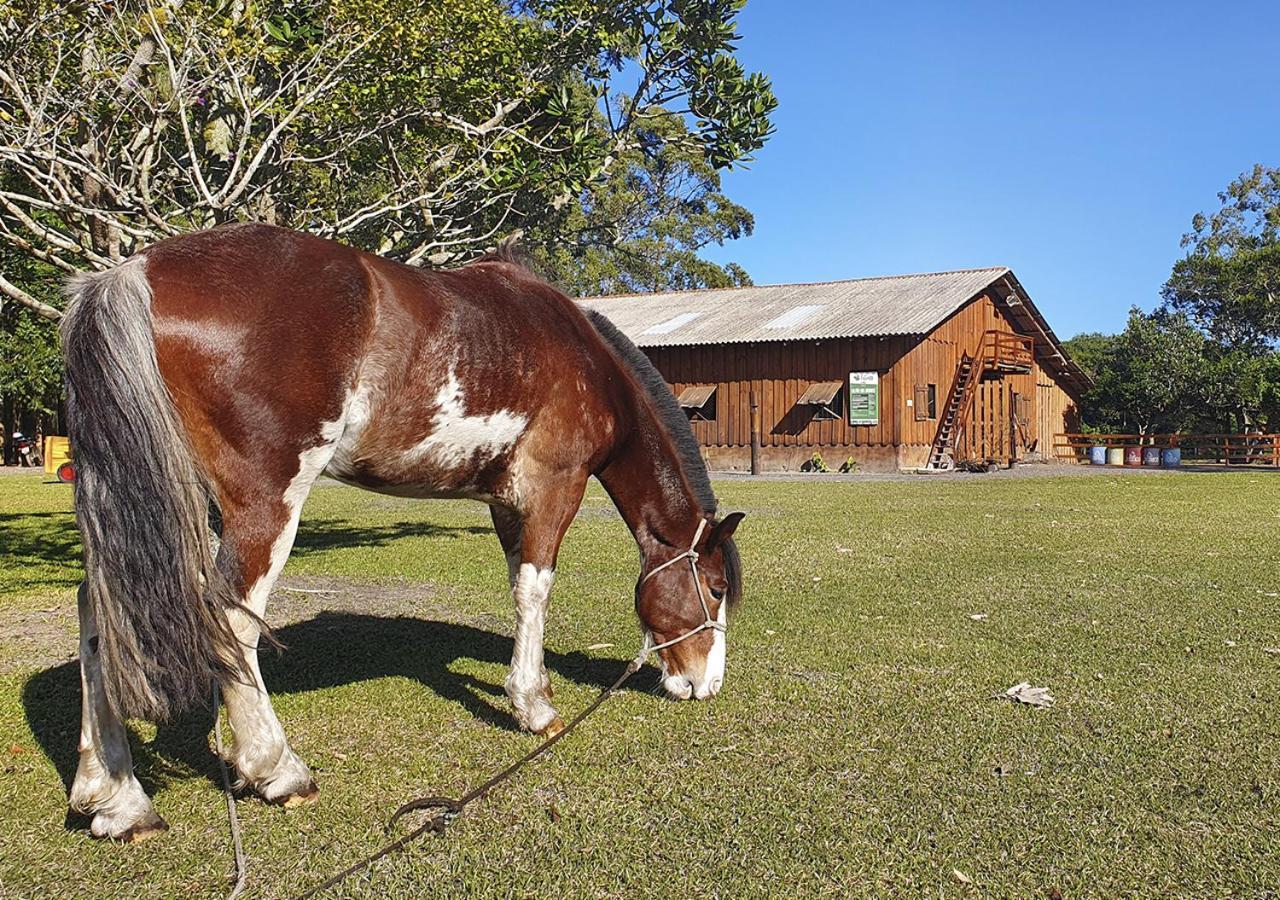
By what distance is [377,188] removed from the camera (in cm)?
1498

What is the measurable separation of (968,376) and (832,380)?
5177 millimetres

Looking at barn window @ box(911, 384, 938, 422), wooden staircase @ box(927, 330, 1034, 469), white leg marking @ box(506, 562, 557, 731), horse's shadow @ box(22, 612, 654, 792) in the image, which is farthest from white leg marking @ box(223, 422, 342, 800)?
wooden staircase @ box(927, 330, 1034, 469)

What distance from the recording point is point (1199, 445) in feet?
118

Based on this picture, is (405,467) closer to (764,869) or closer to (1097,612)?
(764,869)

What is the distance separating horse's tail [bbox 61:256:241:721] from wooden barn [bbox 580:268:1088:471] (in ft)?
79.4

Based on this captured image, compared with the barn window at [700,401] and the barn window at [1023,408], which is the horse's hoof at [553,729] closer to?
the barn window at [700,401]

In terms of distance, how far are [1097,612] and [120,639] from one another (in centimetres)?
605

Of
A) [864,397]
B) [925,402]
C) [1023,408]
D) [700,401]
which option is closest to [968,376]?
[925,402]

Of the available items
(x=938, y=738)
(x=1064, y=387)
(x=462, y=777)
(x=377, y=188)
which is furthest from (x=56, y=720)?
(x=1064, y=387)

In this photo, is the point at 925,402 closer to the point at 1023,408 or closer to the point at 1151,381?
the point at 1023,408

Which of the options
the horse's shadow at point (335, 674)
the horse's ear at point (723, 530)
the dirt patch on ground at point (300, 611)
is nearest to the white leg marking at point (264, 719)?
the horse's shadow at point (335, 674)

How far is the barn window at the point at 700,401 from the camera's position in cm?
3006

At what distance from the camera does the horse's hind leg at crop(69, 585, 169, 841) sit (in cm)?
325

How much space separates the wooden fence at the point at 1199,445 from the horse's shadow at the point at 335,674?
32290 mm
